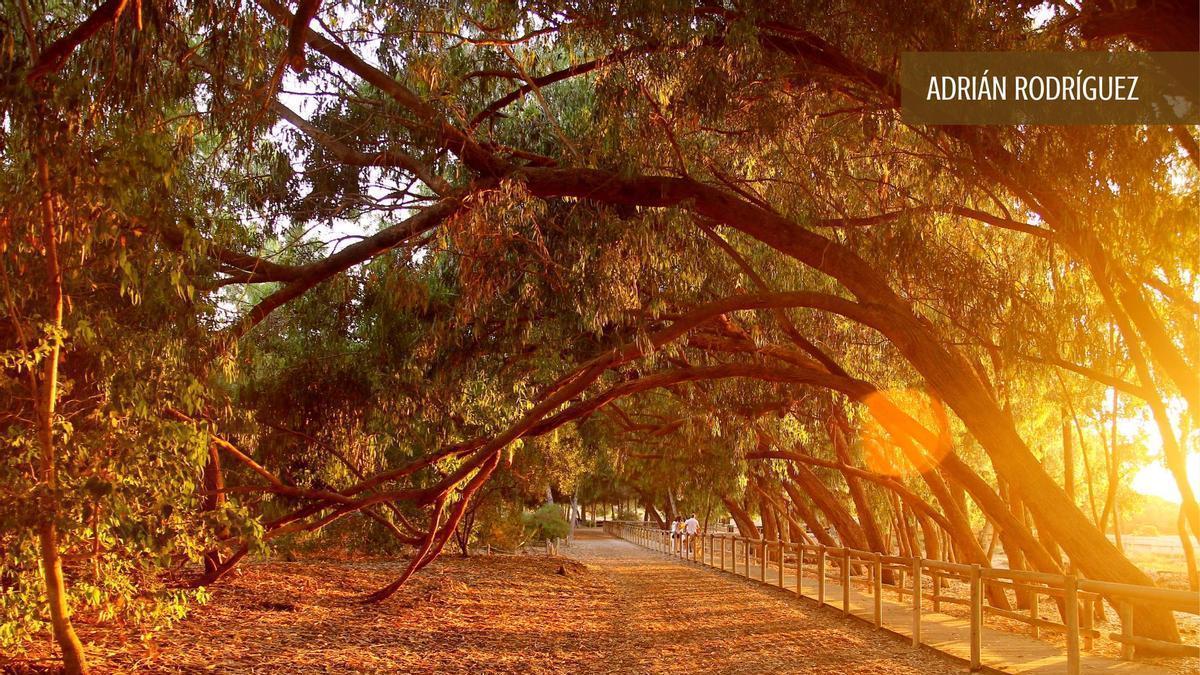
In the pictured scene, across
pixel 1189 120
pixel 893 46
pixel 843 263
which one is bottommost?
pixel 843 263

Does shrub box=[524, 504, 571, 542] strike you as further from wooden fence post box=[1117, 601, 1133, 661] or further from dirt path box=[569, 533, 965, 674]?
wooden fence post box=[1117, 601, 1133, 661]

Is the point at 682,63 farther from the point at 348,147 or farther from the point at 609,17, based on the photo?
the point at 348,147

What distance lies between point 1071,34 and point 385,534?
1901 cm

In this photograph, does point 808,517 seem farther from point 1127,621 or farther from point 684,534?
point 1127,621

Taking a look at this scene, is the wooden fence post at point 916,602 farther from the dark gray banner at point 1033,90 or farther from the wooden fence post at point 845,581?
the dark gray banner at point 1033,90

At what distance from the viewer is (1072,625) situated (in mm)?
7469

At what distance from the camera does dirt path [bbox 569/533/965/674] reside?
9352 millimetres

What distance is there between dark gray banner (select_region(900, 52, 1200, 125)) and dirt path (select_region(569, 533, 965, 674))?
4960mm

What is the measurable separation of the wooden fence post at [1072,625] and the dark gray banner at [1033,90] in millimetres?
3691

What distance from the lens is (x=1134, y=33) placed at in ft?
22.1

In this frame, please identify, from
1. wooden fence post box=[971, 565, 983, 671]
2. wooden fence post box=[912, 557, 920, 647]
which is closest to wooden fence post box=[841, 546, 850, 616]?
wooden fence post box=[912, 557, 920, 647]

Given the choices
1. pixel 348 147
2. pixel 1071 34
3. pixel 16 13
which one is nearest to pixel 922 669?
pixel 1071 34

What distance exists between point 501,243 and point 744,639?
538 centimetres

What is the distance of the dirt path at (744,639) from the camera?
9352mm
